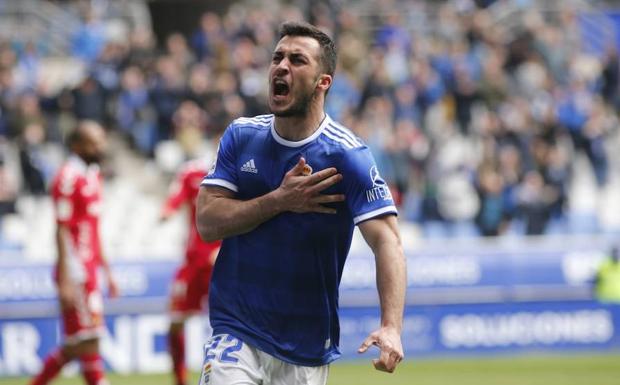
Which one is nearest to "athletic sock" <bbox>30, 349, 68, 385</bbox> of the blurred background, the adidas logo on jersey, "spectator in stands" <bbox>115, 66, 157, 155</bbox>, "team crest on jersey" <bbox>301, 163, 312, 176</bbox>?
the blurred background

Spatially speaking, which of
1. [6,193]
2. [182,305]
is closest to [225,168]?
[182,305]

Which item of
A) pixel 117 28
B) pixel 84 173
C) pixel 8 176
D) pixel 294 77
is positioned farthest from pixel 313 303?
pixel 117 28

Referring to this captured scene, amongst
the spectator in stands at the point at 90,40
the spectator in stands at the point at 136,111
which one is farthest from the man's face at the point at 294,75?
the spectator in stands at the point at 90,40

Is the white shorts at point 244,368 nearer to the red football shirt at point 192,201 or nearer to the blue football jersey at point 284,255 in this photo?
the blue football jersey at point 284,255

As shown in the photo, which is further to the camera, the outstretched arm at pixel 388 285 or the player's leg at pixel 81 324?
the player's leg at pixel 81 324

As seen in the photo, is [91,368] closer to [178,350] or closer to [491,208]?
[178,350]

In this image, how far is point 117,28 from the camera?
1003 inches

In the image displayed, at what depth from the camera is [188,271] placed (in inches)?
494

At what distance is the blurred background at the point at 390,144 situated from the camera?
17286mm

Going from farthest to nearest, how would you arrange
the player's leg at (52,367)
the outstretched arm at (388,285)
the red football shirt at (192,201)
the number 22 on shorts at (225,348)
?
the red football shirt at (192,201) → the player's leg at (52,367) → the number 22 on shorts at (225,348) → the outstretched arm at (388,285)

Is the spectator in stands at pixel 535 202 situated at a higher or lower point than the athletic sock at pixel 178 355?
higher

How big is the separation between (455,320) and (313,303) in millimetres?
10823

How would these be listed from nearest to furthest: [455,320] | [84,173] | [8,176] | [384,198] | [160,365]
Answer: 1. [384,198]
2. [84,173]
3. [160,365]
4. [455,320]
5. [8,176]

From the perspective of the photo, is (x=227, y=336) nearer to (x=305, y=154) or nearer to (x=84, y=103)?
(x=305, y=154)
